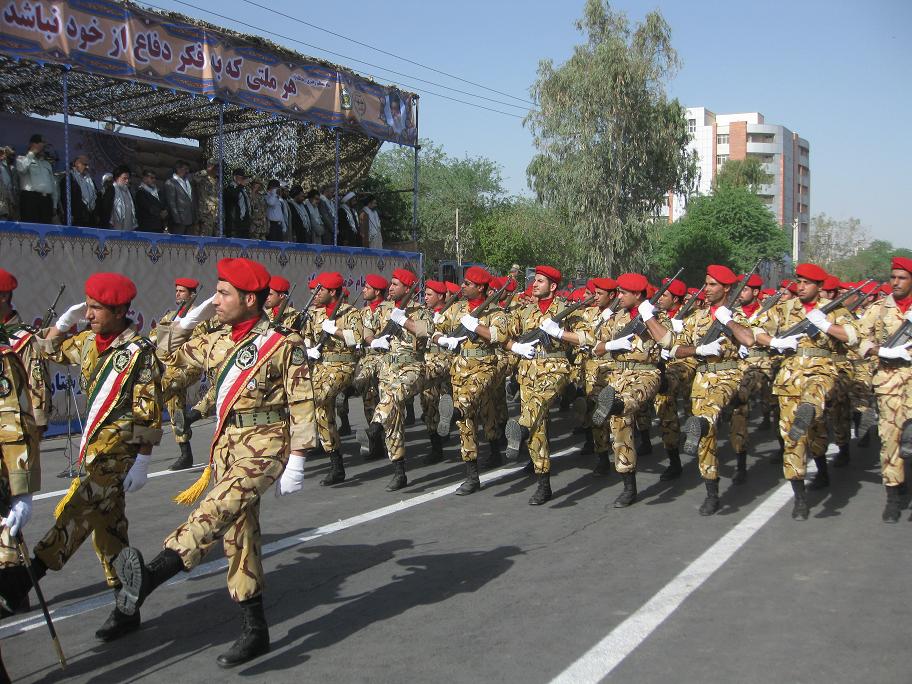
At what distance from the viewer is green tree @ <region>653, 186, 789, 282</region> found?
53.0 m

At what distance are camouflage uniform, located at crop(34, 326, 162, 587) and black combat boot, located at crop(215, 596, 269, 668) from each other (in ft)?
3.33

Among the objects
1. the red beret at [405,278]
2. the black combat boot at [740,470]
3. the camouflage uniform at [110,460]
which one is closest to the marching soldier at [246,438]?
the camouflage uniform at [110,460]

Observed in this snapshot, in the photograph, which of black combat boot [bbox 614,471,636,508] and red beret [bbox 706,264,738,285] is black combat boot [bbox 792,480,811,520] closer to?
black combat boot [bbox 614,471,636,508]

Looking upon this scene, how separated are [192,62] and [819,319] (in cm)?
1027

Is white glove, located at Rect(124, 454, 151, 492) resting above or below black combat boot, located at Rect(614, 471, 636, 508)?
above

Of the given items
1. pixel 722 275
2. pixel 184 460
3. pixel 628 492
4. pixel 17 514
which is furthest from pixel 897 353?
pixel 184 460

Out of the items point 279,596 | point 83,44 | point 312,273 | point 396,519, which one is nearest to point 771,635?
point 279,596

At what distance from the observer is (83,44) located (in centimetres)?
1198

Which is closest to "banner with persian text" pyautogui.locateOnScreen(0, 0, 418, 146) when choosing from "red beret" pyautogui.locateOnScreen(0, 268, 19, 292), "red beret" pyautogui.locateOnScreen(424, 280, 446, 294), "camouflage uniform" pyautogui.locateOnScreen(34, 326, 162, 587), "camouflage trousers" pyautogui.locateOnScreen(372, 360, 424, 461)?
"red beret" pyautogui.locateOnScreen(424, 280, 446, 294)

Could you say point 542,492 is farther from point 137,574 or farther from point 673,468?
point 137,574

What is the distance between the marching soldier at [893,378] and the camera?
696 cm

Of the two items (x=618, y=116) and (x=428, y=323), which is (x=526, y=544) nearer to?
(x=428, y=323)

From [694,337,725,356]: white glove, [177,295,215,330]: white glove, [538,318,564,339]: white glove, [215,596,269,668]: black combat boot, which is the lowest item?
[215,596,269,668]: black combat boot

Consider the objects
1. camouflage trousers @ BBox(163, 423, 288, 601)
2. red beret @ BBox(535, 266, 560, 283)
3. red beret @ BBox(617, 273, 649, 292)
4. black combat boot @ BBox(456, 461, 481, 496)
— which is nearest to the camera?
camouflage trousers @ BBox(163, 423, 288, 601)
